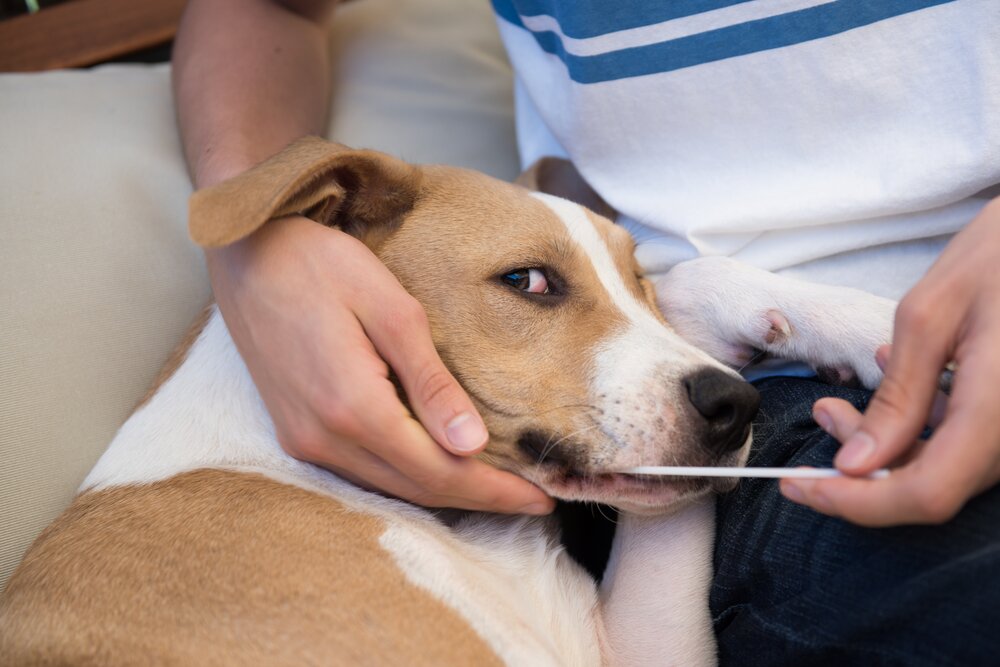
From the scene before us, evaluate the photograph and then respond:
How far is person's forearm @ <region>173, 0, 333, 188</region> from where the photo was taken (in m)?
2.20

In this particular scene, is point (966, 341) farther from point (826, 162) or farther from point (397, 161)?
point (397, 161)

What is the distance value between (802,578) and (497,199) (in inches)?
41.7

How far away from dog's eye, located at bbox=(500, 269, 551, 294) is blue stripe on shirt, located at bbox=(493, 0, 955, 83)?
0.54 metres

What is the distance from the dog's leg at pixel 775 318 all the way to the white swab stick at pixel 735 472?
1.44 feet

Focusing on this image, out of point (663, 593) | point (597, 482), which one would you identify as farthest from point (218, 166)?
point (663, 593)

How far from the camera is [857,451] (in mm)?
1141

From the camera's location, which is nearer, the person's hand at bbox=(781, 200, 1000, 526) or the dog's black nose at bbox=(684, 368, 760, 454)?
the person's hand at bbox=(781, 200, 1000, 526)

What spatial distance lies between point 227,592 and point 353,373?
1.48ft

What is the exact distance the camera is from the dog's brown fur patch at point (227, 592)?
136 cm

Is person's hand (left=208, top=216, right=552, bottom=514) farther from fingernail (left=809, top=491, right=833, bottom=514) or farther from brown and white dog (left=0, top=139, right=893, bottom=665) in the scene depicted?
fingernail (left=809, top=491, right=833, bottom=514)

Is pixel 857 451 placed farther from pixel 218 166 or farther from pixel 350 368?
pixel 218 166

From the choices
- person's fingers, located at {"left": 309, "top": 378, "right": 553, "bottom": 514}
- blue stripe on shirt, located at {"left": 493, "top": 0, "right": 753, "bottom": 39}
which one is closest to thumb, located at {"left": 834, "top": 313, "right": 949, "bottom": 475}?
person's fingers, located at {"left": 309, "top": 378, "right": 553, "bottom": 514}

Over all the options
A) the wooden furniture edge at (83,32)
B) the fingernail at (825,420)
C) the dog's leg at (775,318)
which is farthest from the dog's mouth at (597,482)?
the wooden furniture edge at (83,32)

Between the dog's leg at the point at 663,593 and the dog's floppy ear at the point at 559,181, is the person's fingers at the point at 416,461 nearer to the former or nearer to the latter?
the dog's leg at the point at 663,593
